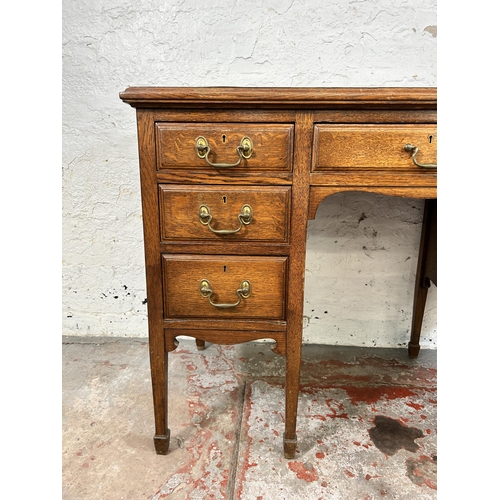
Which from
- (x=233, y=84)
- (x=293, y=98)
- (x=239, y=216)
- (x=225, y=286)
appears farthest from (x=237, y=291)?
(x=233, y=84)

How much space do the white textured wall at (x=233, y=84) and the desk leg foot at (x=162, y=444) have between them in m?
0.82

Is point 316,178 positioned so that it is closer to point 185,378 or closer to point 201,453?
point 201,453

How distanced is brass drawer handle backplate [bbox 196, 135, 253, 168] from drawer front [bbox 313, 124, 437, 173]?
19cm

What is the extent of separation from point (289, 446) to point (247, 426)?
0.21 m

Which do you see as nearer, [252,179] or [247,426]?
[252,179]

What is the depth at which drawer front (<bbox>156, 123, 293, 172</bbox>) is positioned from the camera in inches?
42.7

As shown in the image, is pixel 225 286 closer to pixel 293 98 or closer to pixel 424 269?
pixel 293 98

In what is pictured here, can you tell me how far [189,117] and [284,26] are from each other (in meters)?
0.88

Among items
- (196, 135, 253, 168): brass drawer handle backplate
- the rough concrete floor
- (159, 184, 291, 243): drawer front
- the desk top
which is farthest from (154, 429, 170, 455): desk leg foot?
the desk top

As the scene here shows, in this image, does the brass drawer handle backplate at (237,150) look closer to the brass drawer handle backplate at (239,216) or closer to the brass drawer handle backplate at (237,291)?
the brass drawer handle backplate at (239,216)

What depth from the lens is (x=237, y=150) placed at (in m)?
1.08

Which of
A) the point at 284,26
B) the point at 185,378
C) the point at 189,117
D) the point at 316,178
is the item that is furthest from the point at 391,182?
the point at 185,378

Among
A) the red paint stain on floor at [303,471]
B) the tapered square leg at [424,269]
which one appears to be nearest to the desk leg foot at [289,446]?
the red paint stain on floor at [303,471]

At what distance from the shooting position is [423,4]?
1.62m
